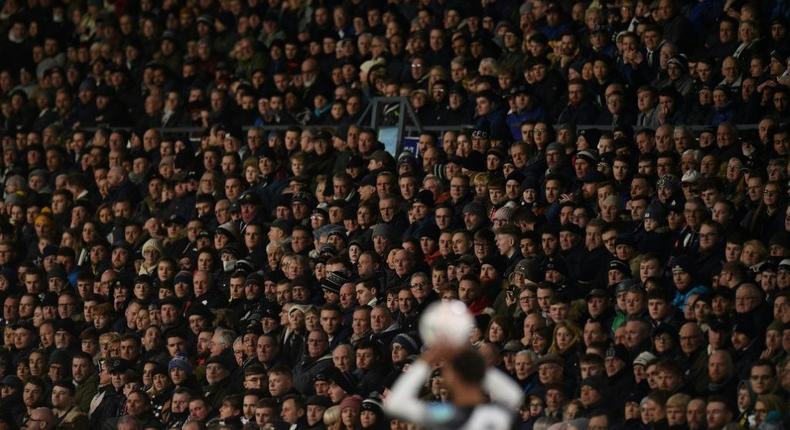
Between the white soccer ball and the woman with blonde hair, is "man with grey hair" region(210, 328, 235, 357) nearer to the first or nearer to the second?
the woman with blonde hair

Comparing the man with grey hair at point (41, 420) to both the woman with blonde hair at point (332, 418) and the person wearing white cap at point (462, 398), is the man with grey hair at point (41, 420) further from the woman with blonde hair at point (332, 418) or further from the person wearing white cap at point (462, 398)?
the person wearing white cap at point (462, 398)

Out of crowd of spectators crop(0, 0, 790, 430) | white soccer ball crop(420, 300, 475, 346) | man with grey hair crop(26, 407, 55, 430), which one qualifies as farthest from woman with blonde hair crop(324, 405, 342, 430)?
white soccer ball crop(420, 300, 475, 346)

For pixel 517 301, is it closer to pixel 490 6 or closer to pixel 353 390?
pixel 353 390

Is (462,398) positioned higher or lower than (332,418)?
higher

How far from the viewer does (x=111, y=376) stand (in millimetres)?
17188

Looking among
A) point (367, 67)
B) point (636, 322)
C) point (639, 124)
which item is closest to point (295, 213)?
point (367, 67)

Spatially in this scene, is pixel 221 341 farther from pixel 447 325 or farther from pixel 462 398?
pixel 447 325

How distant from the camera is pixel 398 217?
17.1 metres

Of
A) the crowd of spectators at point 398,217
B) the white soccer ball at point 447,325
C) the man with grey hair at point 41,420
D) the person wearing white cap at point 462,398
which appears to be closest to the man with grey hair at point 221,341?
the crowd of spectators at point 398,217

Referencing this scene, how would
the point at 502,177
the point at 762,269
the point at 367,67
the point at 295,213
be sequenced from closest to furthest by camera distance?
the point at 762,269
the point at 502,177
the point at 295,213
the point at 367,67

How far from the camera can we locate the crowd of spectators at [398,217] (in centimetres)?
1445

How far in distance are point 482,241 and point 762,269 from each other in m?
2.71

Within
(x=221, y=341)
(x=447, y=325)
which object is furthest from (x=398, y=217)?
(x=447, y=325)

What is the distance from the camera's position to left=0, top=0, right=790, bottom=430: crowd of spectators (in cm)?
1445
